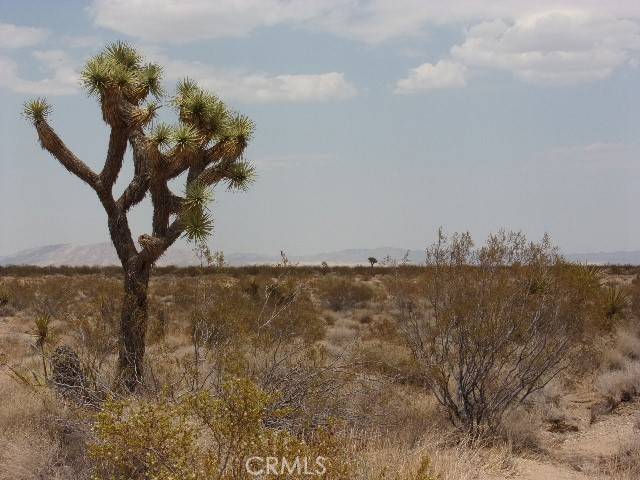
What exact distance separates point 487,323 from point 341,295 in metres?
17.4

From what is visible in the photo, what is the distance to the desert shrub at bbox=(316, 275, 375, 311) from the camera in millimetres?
25531

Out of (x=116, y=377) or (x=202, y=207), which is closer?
(x=116, y=377)

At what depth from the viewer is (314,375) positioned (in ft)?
26.3

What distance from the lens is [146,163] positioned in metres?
9.93

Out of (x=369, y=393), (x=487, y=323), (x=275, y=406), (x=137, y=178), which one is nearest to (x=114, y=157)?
(x=137, y=178)

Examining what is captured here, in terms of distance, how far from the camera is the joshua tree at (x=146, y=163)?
A: 955 cm

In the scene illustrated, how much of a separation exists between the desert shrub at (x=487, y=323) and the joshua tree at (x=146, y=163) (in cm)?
341

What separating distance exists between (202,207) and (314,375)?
3015 millimetres

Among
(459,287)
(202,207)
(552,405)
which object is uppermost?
(202,207)

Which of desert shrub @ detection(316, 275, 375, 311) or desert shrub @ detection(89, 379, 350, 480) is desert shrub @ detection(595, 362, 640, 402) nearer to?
desert shrub @ detection(89, 379, 350, 480)

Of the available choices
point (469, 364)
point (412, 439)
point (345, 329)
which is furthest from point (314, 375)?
point (345, 329)

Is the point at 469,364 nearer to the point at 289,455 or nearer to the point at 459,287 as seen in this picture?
the point at 459,287

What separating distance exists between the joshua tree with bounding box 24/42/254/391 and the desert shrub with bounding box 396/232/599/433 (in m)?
3.41

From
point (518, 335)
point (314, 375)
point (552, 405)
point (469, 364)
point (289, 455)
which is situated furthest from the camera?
point (552, 405)
